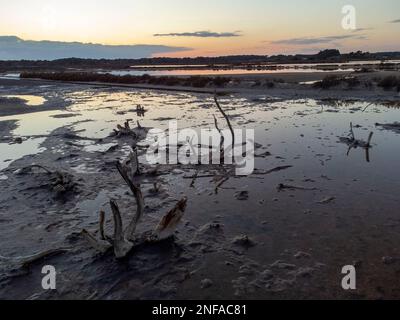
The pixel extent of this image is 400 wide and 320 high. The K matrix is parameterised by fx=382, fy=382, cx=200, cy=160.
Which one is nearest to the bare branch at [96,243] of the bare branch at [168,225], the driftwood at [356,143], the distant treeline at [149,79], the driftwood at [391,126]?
the bare branch at [168,225]

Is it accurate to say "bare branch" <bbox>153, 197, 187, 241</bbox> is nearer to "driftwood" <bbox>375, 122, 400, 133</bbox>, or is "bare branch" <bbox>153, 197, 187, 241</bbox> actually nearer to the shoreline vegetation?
"driftwood" <bbox>375, 122, 400, 133</bbox>

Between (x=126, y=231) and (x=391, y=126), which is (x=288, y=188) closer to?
(x=126, y=231)

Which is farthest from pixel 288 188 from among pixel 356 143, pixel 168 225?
pixel 356 143

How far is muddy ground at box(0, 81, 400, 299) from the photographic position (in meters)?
5.86

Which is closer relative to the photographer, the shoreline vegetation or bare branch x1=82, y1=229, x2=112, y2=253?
bare branch x1=82, y1=229, x2=112, y2=253

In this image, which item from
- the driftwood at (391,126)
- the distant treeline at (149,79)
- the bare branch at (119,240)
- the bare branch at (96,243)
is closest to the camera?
the bare branch at (119,240)

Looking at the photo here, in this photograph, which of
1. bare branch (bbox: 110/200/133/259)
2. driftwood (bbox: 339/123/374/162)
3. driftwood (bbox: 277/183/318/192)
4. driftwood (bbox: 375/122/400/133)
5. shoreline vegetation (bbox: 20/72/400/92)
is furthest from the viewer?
shoreline vegetation (bbox: 20/72/400/92)

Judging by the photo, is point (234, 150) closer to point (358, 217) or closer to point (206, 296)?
point (358, 217)

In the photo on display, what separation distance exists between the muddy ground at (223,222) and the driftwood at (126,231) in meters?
0.16

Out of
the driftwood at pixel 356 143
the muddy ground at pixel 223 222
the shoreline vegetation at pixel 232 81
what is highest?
the shoreline vegetation at pixel 232 81

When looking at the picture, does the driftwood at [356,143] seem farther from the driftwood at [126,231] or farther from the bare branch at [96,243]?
the bare branch at [96,243]

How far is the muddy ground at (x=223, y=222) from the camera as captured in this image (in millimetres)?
5863

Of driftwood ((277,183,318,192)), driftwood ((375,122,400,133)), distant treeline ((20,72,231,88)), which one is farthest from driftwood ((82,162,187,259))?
distant treeline ((20,72,231,88))

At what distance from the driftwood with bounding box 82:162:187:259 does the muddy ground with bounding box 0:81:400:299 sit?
0.16 metres
